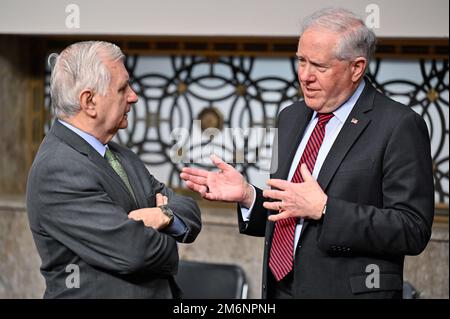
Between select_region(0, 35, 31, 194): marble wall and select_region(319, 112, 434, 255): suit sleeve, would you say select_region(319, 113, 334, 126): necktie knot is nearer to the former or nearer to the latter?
select_region(319, 112, 434, 255): suit sleeve

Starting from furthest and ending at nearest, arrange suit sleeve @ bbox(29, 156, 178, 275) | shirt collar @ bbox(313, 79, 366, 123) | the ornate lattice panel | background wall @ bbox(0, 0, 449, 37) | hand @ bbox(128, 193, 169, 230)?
the ornate lattice panel → background wall @ bbox(0, 0, 449, 37) → shirt collar @ bbox(313, 79, 366, 123) → hand @ bbox(128, 193, 169, 230) → suit sleeve @ bbox(29, 156, 178, 275)

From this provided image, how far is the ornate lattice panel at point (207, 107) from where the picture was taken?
429 cm

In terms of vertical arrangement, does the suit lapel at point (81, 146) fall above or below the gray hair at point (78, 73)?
below

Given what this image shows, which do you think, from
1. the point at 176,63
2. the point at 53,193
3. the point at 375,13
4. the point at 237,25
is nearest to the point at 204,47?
the point at 176,63

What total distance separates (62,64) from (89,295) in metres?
0.69

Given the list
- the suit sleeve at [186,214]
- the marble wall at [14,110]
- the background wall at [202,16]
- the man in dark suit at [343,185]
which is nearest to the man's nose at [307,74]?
the man in dark suit at [343,185]

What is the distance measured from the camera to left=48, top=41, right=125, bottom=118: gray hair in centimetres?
218

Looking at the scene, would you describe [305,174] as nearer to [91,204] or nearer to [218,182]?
[218,182]

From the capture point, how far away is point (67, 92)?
2.19 m

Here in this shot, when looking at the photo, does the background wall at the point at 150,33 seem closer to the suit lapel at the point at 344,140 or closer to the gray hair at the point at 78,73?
the suit lapel at the point at 344,140

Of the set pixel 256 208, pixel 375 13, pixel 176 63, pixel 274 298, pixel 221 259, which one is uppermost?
pixel 375 13

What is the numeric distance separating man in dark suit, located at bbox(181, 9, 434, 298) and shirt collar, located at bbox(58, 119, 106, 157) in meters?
0.30

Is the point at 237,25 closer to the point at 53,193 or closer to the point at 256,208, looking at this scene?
the point at 256,208

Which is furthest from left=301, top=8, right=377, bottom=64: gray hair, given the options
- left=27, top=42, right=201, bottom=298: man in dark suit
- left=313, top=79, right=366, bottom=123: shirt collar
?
left=27, top=42, right=201, bottom=298: man in dark suit
